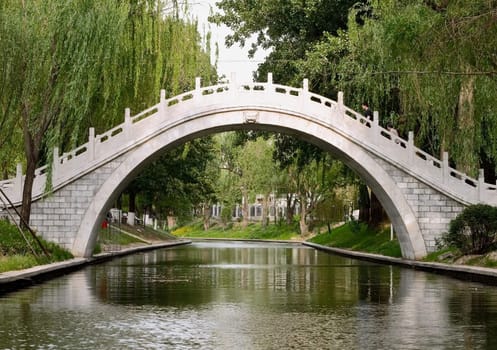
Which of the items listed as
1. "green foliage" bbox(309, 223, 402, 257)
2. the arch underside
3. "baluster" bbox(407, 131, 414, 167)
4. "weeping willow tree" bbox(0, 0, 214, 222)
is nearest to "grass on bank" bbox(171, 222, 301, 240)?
"green foliage" bbox(309, 223, 402, 257)

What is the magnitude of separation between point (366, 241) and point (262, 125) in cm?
1287

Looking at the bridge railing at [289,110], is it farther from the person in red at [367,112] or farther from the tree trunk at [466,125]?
the tree trunk at [466,125]

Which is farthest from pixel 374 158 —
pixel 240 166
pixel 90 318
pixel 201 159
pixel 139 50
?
pixel 240 166

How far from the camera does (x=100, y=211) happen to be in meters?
29.3

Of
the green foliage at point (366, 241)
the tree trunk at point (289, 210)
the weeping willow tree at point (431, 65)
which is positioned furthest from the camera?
the tree trunk at point (289, 210)

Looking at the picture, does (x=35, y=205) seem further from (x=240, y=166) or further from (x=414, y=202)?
(x=240, y=166)

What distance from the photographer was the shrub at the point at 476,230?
982 inches

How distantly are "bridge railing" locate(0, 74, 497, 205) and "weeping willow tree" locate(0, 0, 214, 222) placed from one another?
86cm

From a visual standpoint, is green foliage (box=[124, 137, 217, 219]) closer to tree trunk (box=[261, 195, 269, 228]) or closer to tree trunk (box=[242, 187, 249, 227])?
tree trunk (box=[261, 195, 269, 228])

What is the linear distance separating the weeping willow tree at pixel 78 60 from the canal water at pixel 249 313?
490cm

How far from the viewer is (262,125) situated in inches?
1211

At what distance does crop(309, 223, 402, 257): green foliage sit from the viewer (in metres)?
35.8

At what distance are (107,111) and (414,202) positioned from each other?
34.3 ft

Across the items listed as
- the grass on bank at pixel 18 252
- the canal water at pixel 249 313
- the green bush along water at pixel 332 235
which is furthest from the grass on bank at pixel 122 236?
the canal water at pixel 249 313
